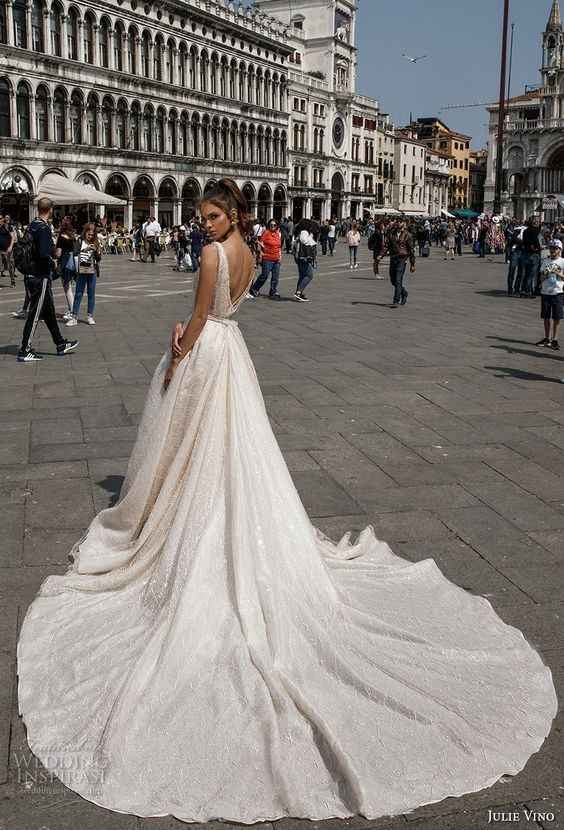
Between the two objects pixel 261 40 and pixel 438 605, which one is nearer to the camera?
pixel 438 605

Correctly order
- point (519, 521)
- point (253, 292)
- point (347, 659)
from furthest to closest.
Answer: point (253, 292) < point (519, 521) < point (347, 659)

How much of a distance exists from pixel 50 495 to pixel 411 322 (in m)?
8.40

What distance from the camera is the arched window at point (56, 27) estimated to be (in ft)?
119

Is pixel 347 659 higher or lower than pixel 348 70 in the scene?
lower

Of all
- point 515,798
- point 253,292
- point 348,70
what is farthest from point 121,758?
point 348,70

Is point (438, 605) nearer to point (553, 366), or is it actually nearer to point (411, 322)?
point (553, 366)

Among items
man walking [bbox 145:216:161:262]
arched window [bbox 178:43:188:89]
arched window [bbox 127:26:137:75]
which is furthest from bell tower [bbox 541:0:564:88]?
man walking [bbox 145:216:161:262]

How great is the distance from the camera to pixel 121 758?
2.27 m

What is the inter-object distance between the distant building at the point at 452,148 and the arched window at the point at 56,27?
6928cm

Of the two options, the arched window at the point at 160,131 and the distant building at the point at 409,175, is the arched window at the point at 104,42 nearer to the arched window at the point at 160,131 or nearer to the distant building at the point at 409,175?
the arched window at the point at 160,131

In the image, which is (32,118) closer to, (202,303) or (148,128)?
(148,128)

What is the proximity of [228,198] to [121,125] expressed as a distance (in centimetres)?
4204

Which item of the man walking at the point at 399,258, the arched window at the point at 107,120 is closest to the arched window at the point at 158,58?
the arched window at the point at 107,120

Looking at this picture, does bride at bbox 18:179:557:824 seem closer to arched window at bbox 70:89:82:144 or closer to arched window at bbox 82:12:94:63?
arched window at bbox 70:89:82:144
